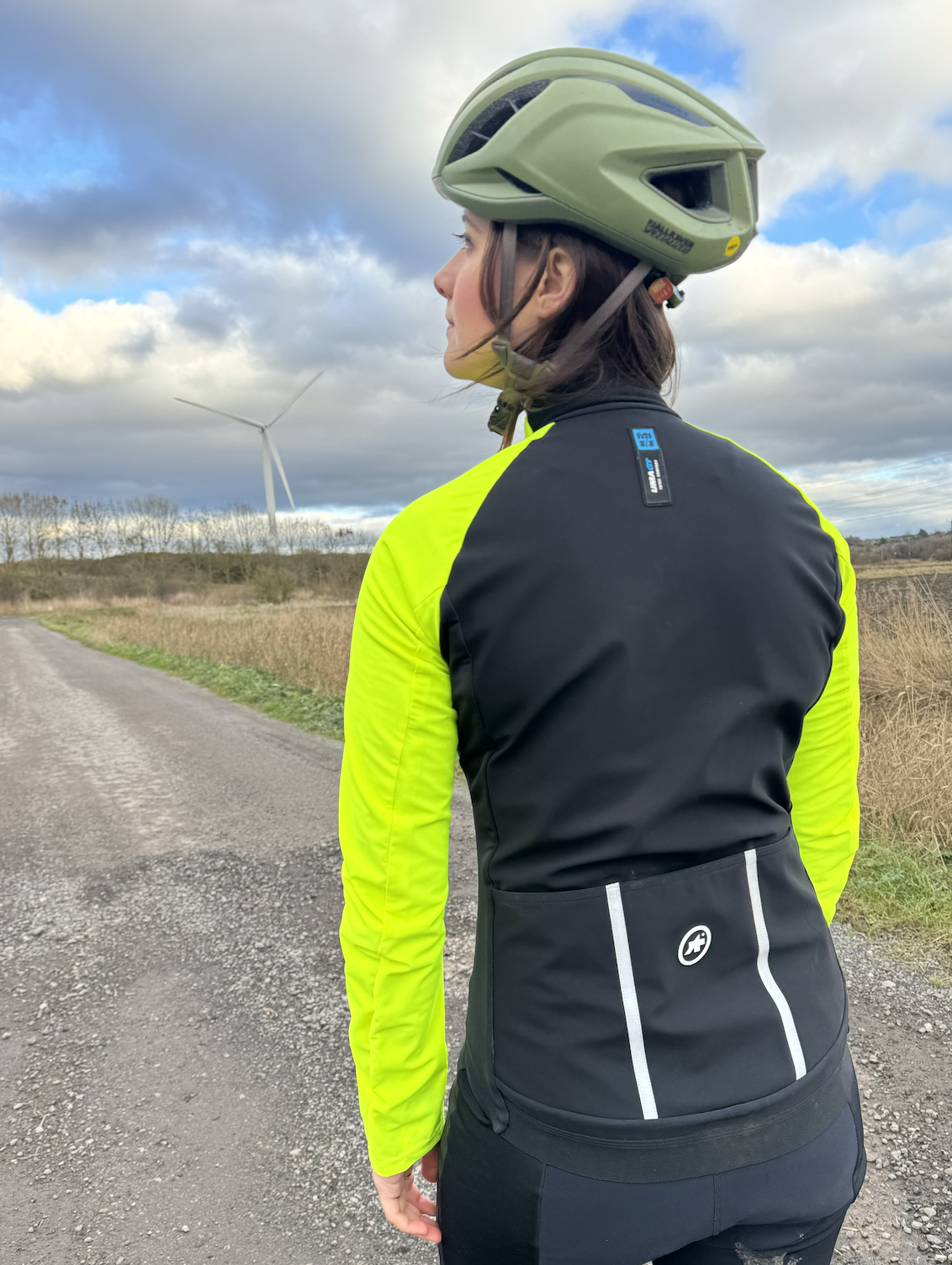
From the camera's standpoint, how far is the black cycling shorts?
0.81 m

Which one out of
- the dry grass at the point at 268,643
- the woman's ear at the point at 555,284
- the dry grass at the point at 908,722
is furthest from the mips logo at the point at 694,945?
the dry grass at the point at 268,643

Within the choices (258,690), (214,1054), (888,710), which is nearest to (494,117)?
(214,1054)

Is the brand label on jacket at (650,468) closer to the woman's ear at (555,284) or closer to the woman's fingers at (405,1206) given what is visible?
the woman's ear at (555,284)

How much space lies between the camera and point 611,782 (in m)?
0.79

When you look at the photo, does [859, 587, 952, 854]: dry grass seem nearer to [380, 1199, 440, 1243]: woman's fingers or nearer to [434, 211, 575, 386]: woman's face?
[380, 1199, 440, 1243]: woman's fingers

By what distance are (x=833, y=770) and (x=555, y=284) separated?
0.75 meters

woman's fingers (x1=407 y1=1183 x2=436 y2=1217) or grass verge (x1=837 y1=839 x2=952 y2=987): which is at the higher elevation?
woman's fingers (x1=407 y1=1183 x2=436 y2=1217)

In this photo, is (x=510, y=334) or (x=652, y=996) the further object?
(x=510, y=334)

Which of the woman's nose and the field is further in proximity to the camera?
the field

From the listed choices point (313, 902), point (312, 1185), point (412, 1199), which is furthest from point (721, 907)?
point (313, 902)

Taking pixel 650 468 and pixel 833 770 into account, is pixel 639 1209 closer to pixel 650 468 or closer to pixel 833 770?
pixel 833 770

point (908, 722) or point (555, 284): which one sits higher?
point (555, 284)

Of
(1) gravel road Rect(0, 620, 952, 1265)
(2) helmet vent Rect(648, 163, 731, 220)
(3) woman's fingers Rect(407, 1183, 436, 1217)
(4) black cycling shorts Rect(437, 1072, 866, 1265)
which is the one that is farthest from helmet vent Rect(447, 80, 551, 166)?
(1) gravel road Rect(0, 620, 952, 1265)

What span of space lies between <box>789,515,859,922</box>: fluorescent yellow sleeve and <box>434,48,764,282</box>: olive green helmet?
42 centimetres
